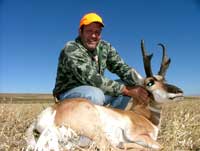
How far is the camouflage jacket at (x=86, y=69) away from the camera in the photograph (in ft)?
21.1

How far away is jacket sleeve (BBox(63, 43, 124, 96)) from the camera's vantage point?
6.43 meters

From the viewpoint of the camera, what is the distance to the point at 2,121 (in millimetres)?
7258

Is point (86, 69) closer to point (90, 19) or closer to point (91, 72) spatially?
point (91, 72)

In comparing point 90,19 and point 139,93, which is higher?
point 90,19

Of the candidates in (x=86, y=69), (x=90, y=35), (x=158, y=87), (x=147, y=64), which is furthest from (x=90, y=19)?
(x=158, y=87)

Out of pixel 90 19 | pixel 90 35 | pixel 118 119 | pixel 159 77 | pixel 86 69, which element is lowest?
pixel 118 119

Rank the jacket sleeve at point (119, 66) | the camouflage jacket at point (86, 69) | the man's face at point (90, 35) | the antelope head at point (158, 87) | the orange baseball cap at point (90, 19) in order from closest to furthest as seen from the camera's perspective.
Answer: the antelope head at point (158, 87), the camouflage jacket at point (86, 69), the orange baseball cap at point (90, 19), the man's face at point (90, 35), the jacket sleeve at point (119, 66)

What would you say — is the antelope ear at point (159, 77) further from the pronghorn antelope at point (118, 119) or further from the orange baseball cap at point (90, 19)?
the orange baseball cap at point (90, 19)

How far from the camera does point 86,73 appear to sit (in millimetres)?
6410

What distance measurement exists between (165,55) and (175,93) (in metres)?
0.86

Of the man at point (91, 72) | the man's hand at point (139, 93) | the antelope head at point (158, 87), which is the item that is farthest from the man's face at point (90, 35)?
the man's hand at point (139, 93)

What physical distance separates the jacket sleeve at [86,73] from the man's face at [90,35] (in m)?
0.39

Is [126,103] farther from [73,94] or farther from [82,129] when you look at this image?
[82,129]

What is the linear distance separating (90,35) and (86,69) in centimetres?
80
